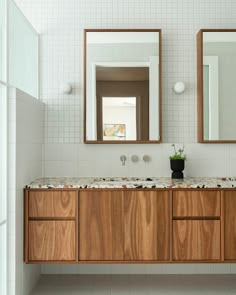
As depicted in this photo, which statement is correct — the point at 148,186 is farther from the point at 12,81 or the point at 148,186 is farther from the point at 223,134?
the point at 12,81

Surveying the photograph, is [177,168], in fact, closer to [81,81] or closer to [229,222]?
[229,222]

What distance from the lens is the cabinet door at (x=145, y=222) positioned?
329cm

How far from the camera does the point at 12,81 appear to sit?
3.10 m

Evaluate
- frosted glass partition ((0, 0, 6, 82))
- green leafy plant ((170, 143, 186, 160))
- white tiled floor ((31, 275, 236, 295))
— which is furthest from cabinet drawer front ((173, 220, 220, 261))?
frosted glass partition ((0, 0, 6, 82))

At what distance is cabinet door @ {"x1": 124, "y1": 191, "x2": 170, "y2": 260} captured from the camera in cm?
329

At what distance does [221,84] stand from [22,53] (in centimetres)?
169

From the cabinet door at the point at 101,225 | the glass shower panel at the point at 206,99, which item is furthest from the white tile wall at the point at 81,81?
the cabinet door at the point at 101,225

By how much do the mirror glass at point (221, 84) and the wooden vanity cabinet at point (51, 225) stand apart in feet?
4.61

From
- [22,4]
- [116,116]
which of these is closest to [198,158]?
[116,116]

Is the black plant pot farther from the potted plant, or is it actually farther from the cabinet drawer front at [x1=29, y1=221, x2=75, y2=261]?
the cabinet drawer front at [x1=29, y1=221, x2=75, y2=261]

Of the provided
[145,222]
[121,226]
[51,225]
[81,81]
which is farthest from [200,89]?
[51,225]

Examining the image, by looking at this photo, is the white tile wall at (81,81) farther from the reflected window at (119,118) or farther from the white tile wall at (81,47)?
the reflected window at (119,118)

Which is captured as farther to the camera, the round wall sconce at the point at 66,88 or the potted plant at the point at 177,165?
the round wall sconce at the point at 66,88

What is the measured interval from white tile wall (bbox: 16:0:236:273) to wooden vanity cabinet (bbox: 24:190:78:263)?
2.14 feet
